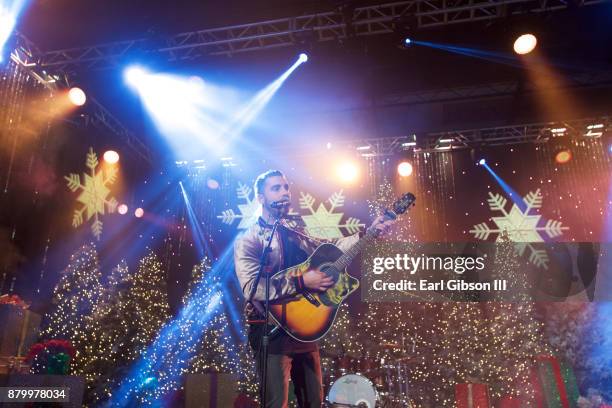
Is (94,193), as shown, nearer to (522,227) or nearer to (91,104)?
(91,104)

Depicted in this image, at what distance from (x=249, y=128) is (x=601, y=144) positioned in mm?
6033

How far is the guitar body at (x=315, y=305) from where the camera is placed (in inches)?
171

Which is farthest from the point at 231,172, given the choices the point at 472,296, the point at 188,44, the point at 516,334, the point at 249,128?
the point at 516,334

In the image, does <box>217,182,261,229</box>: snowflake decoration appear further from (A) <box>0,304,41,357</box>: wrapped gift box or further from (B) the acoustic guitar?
(B) the acoustic guitar

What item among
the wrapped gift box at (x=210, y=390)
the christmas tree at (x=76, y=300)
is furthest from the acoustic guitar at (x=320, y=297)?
the christmas tree at (x=76, y=300)

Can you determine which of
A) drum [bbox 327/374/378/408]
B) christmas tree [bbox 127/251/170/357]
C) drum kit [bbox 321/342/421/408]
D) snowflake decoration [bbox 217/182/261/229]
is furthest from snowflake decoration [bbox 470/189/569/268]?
christmas tree [bbox 127/251/170/357]

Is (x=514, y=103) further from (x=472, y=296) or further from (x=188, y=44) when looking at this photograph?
(x=188, y=44)

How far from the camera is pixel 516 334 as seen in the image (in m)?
8.00

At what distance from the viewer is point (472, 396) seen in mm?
7609

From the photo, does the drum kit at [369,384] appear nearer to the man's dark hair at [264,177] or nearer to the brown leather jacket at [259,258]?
the brown leather jacket at [259,258]

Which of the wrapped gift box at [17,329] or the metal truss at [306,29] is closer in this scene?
the metal truss at [306,29]

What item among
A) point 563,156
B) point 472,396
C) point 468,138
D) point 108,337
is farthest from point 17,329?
point 563,156

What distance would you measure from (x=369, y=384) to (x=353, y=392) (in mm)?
261

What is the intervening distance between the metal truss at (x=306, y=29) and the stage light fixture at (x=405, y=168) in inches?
108
